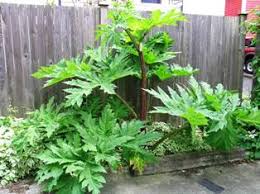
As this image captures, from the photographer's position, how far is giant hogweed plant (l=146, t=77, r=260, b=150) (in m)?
2.79

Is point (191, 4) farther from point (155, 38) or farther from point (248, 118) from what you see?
point (248, 118)

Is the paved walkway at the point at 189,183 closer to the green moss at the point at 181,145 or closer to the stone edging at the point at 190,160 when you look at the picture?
the stone edging at the point at 190,160

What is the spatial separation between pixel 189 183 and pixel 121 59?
61.2 inches

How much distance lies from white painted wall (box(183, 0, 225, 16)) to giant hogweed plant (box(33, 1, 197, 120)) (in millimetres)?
5455

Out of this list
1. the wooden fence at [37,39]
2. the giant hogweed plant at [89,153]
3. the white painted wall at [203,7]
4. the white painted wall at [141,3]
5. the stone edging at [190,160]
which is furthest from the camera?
the white painted wall at [203,7]

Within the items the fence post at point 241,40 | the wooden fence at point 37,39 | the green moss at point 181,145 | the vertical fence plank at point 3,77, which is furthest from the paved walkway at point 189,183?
the fence post at point 241,40

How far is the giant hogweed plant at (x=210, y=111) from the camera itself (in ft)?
9.17

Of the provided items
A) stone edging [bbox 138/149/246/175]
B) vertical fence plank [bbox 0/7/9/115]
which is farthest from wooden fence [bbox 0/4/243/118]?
stone edging [bbox 138/149/246/175]

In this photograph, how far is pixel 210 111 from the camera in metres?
2.89

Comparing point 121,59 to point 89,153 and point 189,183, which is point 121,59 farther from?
point 189,183

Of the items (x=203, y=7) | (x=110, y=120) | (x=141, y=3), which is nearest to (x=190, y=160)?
(x=110, y=120)

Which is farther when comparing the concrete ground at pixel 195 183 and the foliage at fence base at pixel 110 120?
the concrete ground at pixel 195 183

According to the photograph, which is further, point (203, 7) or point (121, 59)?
point (203, 7)

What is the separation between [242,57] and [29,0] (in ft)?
15.4
